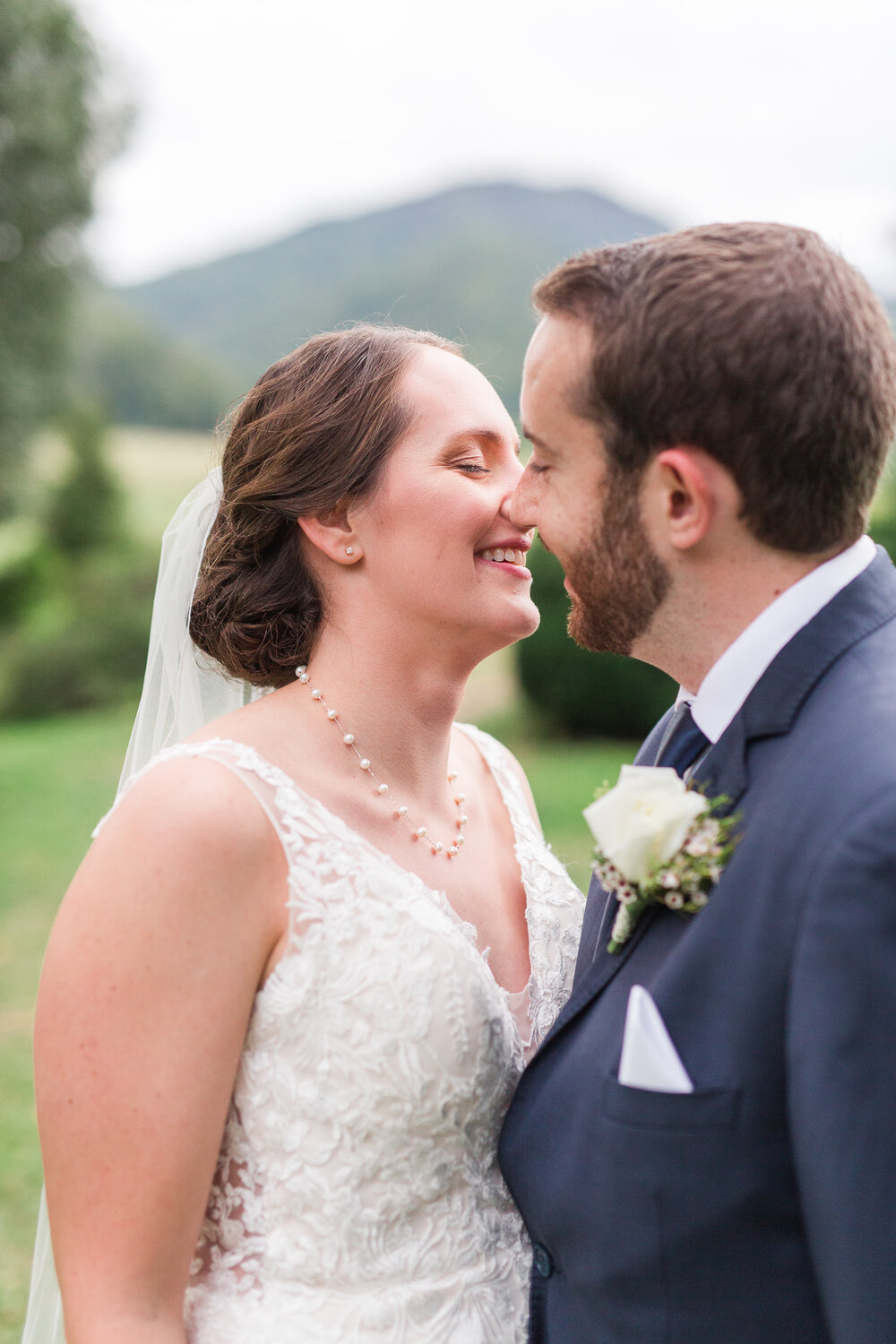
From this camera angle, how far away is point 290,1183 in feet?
7.39

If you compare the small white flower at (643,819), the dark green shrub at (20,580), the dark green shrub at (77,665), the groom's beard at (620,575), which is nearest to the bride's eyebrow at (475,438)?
the groom's beard at (620,575)

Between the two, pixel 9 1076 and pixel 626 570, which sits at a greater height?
pixel 626 570

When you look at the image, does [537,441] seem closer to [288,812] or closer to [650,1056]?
[288,812]

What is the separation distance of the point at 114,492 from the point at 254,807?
27776mm

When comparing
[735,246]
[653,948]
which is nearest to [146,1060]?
[653,948]

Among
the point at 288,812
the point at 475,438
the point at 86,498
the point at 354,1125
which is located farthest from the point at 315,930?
the point at 86,498

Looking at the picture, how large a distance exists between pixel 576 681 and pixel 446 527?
11.7 meters

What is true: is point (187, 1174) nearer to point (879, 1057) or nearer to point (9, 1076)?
point (879, 1057)

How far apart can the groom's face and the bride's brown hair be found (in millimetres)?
598

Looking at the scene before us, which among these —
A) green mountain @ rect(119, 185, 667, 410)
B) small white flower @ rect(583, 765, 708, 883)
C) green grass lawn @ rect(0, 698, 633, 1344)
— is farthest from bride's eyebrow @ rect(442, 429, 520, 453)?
green mountain @ rect(119, 185, 667, 410)

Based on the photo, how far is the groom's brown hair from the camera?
1.80m

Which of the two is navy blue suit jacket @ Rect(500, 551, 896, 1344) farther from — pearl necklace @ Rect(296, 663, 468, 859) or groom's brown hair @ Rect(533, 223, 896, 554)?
pearl necklace @ Rect(296, 663, 468, 859)

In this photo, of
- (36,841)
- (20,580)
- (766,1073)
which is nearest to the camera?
(766,1073)

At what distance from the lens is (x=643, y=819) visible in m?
1.90
